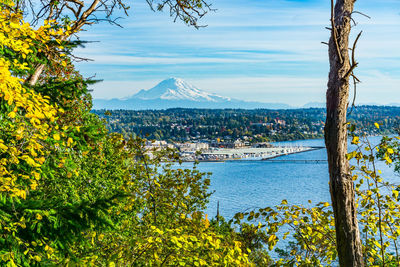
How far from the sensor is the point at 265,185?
182 ft

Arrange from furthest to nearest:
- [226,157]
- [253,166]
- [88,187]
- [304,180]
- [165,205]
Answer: [226,157] < [253,166] < [304,180] < [88,187] < [165,205]

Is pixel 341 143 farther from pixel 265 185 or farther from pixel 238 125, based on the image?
pixel 238 125

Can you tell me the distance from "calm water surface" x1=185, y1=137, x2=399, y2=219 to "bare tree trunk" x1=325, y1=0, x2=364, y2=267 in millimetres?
33795

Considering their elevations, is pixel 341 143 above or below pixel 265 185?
above

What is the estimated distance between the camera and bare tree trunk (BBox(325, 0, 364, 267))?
278 centimetres

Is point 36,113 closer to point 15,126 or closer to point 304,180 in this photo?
point 15,126

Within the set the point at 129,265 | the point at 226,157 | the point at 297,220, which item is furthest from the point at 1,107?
the point at 226,157

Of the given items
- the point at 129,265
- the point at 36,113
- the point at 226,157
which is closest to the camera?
the point at 36,113

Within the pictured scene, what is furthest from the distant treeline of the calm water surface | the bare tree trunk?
the bare tree trunk

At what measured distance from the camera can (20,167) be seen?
4.03 metres

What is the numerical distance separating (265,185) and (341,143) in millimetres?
53669

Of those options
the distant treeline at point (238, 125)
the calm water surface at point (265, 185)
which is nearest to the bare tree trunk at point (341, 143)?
the calm water surface at point (265, 185)

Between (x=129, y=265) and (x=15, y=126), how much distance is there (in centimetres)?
157

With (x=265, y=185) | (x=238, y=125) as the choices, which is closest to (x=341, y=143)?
(x=265, y=185)
